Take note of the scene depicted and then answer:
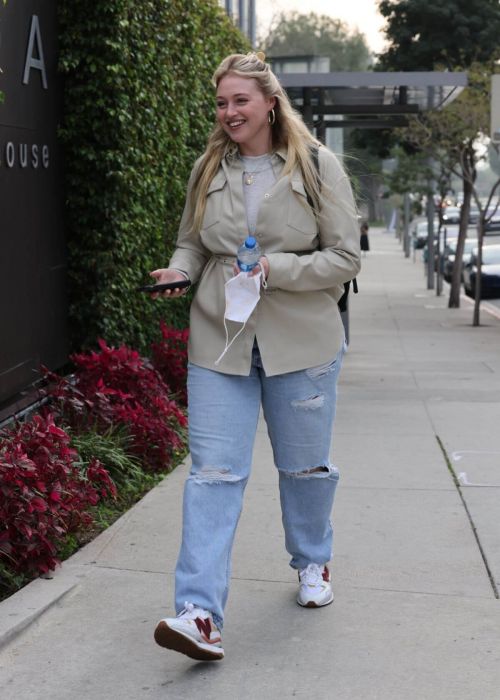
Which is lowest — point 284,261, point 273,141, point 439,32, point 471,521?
point 471,521

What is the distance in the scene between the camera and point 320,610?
4.68 meters

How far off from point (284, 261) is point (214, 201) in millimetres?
347

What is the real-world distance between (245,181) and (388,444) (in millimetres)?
4294

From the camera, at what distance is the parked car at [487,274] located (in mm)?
26047

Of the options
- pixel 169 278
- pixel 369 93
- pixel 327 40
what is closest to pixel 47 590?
pixel 169 278

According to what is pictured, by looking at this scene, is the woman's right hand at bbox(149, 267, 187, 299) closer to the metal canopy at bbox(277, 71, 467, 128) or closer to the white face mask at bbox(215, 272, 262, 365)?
the white face mask at bbox(215, 272, 262, 365)

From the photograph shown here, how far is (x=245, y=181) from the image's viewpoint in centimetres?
429

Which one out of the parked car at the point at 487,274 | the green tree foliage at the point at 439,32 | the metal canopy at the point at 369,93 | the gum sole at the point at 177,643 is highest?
the green tree foliage at the point at 439,32

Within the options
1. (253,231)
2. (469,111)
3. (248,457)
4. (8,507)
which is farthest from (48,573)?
(469,111)

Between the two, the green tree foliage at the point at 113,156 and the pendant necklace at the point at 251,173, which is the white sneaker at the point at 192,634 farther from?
the green tree foliage at the point at 113,156

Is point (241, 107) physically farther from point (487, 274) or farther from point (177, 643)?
point (487, 274)

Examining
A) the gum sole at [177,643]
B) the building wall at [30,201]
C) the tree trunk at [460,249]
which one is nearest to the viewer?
the gum sole at [177,643]

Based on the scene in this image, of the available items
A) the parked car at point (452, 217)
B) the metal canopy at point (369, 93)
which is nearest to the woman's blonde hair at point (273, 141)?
the metal canopy at point (369, 93)

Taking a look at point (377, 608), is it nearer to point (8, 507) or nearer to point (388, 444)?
point (8, 507)
